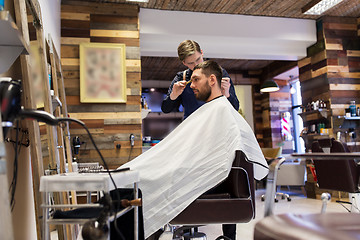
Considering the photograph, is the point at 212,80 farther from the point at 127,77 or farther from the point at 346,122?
the point at 346,122

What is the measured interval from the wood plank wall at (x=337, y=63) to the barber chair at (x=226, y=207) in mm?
4448

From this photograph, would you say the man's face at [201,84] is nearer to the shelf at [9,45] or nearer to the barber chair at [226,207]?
the barber chair at [226,207]

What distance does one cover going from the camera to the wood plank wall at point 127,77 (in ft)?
14.6

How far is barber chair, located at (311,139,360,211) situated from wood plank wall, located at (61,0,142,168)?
235 cm

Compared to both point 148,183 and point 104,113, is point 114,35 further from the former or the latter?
point 148,183

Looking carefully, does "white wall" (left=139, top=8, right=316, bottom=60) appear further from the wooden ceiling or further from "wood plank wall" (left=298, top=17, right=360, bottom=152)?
"wood plank wall" (left=298, top=17, right=360, bottom=152)

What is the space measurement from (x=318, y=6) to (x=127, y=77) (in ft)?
10.4

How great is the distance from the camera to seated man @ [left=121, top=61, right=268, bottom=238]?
1.72 m

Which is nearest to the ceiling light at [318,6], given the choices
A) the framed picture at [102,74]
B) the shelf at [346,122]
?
the shelf at [346,122]

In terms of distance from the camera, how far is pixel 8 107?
2.87 feet

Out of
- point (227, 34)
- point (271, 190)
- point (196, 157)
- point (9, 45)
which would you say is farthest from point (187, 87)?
point (227, 34)

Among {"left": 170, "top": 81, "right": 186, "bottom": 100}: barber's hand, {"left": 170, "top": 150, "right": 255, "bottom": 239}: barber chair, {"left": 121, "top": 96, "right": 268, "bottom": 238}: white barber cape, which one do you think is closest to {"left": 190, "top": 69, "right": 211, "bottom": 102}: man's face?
{"left": 121, "top": 96, "right": 268, "bottom": 238}: white barber cape

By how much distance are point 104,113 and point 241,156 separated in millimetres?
3075

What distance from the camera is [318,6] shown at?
515 centimetres
